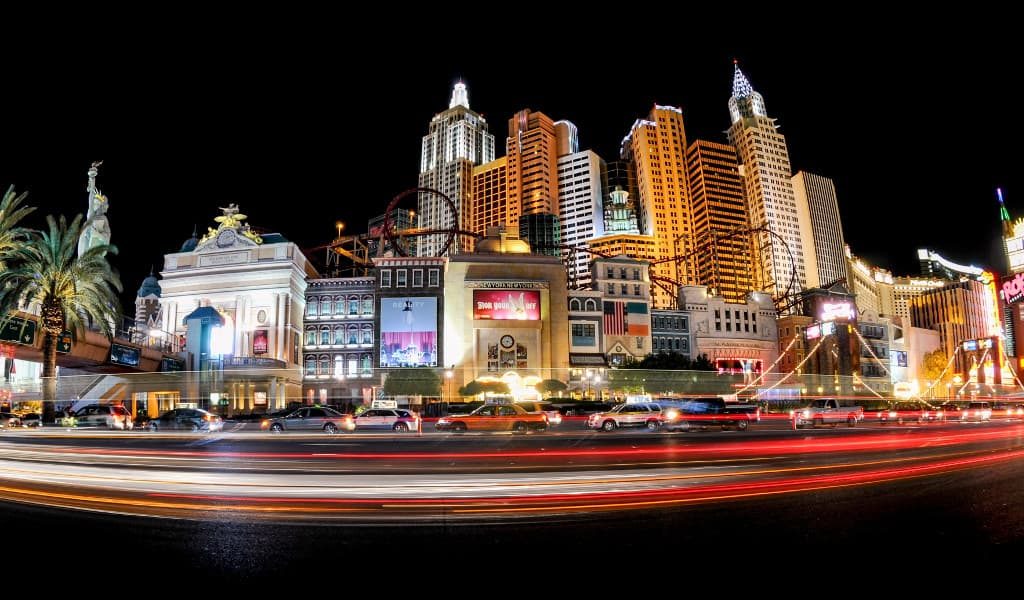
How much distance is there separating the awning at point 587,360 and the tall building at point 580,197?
324 ft

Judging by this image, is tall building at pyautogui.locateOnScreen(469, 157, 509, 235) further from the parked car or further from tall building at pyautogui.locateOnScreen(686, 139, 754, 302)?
the parked car

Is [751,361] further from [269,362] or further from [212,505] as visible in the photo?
[212,505]

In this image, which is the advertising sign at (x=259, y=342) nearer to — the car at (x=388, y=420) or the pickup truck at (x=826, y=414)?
the car at (x=388, y=420)

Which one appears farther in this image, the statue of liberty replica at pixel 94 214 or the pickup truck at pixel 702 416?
the statue of liberty replica at pixel 94 214

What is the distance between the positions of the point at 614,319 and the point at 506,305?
663 inches

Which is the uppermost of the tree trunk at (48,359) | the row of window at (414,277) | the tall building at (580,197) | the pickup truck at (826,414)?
the tall building at (580,197)

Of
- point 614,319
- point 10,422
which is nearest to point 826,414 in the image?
point 10,422

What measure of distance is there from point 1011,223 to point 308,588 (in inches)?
4315

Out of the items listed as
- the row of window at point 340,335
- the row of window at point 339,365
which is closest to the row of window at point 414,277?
the row of window at point 340,335

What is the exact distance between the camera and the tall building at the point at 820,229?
178 m

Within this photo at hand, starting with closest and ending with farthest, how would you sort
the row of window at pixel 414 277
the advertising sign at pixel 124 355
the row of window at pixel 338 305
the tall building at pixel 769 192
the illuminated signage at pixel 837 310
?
the advertising sign at pixel 124 355
the row of window at pixel 414 277
the row of window at pixel 338 305
the illuminated signage at pixel 837 310
the tall building at pixel 769 192

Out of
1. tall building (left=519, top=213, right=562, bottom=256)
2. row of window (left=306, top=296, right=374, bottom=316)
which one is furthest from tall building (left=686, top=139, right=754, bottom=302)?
row of window (left=306, top=296, right=374, bottom=316)

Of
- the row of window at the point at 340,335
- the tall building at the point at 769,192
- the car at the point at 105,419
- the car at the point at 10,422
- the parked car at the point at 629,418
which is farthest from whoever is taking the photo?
the tall building at the point at 769,192

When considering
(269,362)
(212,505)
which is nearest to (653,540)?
(212,505)
